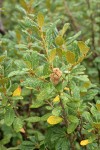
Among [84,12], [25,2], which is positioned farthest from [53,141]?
[84,12]

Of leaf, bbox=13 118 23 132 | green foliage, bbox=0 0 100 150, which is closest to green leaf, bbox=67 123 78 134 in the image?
green foliage, bbox=0 0 100 150

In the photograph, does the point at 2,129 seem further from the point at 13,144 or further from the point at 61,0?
the point at 61,0

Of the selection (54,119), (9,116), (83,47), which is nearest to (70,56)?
(83,47)

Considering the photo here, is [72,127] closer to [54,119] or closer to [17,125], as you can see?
[54,119]

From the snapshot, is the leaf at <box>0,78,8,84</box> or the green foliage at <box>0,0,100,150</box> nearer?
the green foliage at <box>0,0,100,150</box>

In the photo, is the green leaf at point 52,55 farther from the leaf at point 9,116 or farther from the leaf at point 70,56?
the leaf at point 9,116

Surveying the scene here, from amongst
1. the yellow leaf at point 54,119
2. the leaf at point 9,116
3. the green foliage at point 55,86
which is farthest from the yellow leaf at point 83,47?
the leaf at point 9,116

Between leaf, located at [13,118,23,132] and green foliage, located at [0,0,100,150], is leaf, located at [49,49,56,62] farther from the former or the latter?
leaf, located at [13,118,23,132]

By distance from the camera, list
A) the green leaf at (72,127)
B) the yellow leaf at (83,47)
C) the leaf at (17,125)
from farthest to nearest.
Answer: the leaf at (17,125) < the green leaf at (72,127) < the yellow leaf at (83,47)
